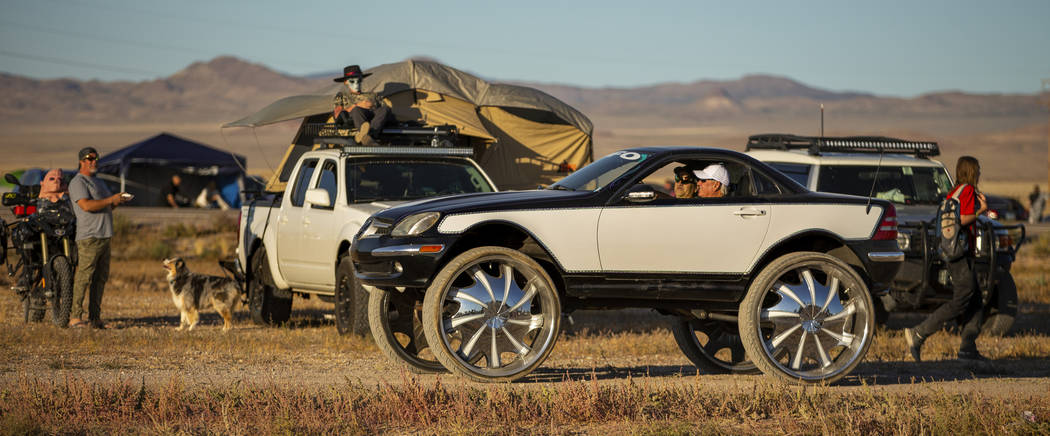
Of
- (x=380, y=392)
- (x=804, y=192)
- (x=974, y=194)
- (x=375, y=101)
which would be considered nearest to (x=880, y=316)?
(x=974, y=194)

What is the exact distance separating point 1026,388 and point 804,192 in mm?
2405

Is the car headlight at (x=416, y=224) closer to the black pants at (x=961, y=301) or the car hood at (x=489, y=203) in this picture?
the car hood at (x=489, y=203)

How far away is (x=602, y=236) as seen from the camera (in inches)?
353

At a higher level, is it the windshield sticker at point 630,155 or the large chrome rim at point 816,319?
the windshield sticker at point 630,155

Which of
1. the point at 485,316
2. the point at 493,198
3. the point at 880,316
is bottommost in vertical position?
the point at 880,316

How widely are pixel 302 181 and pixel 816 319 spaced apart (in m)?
6.64

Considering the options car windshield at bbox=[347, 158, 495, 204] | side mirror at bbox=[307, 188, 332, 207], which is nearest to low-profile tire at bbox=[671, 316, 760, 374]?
car windshield at bbox=[347, 158, 495, 204]

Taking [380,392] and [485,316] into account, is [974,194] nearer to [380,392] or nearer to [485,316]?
[485,316]

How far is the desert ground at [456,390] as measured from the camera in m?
7.70

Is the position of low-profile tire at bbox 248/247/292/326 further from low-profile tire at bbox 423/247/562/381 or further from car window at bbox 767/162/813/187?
low-profile tire at bbox 423/247/562/381

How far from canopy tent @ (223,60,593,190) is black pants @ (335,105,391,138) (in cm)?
125

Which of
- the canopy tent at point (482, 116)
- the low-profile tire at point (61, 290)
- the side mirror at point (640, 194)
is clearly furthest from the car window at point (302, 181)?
the side mirror at point (640, 194)

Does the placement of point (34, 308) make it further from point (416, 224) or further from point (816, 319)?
point (816, 319)

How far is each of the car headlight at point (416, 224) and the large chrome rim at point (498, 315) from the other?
1.34 feet
